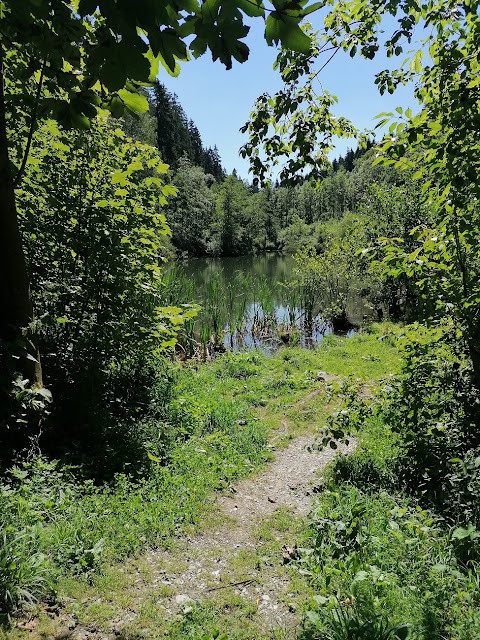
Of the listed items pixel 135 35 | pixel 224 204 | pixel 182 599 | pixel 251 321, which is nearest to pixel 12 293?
pixel 182 599

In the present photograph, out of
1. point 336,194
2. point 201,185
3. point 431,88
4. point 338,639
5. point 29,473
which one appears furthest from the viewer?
point 336,194

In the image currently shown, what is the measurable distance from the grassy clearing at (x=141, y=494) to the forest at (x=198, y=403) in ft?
0.08

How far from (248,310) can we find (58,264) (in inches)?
425

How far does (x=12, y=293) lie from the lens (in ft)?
12.0

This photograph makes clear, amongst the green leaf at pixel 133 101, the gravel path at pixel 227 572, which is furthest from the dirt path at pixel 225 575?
the green leaf at pixel 133 101

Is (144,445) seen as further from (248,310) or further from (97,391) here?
(248,310)

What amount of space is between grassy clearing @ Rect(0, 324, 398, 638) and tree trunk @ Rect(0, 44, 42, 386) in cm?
101

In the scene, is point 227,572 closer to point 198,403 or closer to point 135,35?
point 198,403

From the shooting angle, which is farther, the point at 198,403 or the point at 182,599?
the point at 198,403

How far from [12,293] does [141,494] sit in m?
2.40

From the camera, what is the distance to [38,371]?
3914 millimetres

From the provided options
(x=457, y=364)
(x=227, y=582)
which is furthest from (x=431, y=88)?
(x=227, y=582)

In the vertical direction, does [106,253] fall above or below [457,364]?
above

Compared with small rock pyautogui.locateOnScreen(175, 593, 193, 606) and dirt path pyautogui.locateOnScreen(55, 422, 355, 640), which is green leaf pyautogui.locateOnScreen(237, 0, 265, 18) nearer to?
dirt path pyautogui.locateOnScreen(55, 422, 355, 640)
